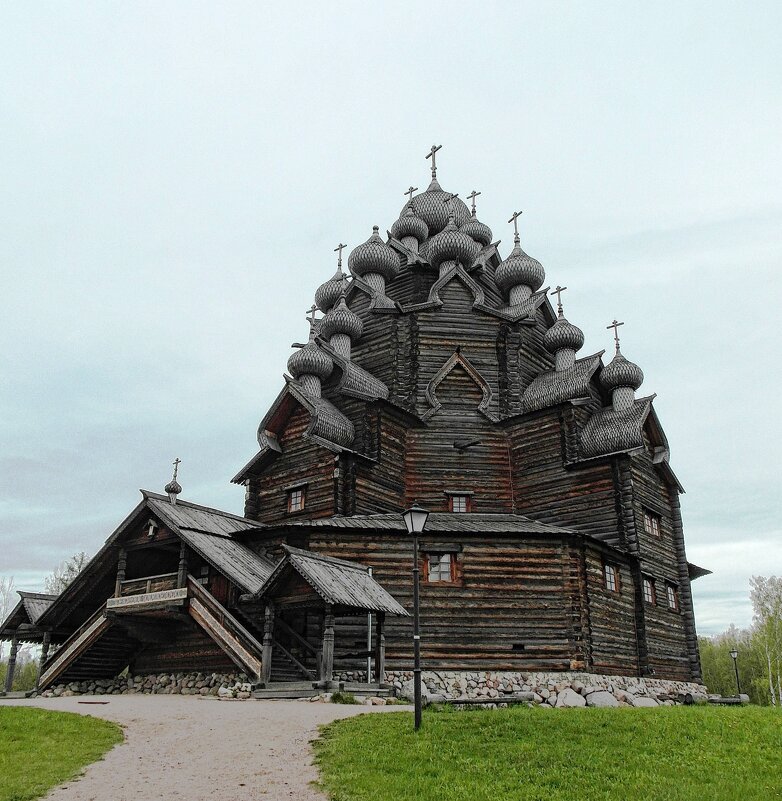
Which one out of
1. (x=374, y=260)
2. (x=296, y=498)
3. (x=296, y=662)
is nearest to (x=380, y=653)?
(x=296, y=662)

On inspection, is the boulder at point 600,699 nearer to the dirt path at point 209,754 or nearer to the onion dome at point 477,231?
the dirt path at point 209,754

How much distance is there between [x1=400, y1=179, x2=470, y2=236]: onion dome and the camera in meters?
34.4

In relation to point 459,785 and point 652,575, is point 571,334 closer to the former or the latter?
point 652,575

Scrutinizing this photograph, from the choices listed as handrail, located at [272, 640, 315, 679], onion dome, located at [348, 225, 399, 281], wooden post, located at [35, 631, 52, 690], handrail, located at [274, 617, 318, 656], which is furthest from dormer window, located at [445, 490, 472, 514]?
wooden post, located at [35, 631, 52, 690]

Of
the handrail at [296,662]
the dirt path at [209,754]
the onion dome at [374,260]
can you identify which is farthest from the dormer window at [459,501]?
the dirt path at [209,754]

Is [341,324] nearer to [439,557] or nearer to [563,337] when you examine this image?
[563,337]

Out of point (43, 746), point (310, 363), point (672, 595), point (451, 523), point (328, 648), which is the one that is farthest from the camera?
point (672, 595)

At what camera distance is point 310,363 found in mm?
26141

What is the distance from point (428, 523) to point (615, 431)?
6.93 m

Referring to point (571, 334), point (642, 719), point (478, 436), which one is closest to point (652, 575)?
point (478, 436)

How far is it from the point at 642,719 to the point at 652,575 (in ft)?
47.0

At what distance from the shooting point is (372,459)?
24.2 m

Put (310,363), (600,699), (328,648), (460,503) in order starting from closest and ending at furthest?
(600,699) → (328,648) → (460,503) → (310,363)

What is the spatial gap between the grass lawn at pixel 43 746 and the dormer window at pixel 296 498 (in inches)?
442
